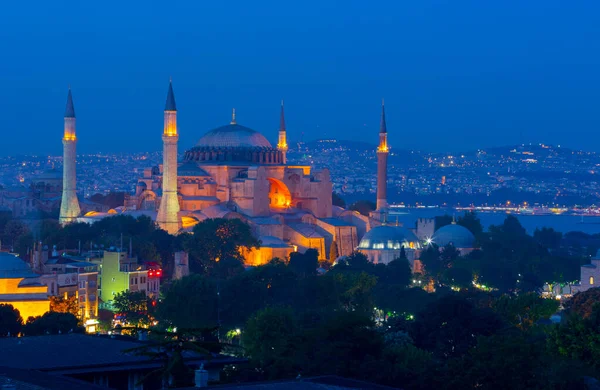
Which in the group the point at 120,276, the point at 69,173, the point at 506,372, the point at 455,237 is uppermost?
the point at 69,173

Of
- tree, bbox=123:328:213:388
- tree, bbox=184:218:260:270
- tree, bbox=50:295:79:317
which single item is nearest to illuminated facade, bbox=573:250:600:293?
tree, bbox=184:218:260:270

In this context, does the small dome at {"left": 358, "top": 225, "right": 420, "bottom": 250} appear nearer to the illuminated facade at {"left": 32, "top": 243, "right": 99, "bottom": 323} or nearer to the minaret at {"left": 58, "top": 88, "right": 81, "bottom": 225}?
the minaret at {"left": 58, "top": 88, "right": 81, "bottom": 225}

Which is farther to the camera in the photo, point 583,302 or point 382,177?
point 382,177

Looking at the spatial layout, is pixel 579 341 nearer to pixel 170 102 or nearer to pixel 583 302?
pixel 583 302

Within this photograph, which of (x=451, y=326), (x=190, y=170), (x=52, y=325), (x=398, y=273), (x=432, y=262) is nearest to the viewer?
(x=451, y=326)

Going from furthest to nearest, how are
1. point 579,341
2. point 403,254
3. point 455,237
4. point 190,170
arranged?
point 455,237, point 190,170, point 403,254, point 579,341

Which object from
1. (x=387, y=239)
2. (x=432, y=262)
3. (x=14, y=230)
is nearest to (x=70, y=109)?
(x=14, y=230)

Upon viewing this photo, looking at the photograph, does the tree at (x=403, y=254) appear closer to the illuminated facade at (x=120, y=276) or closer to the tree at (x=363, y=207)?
the illuminated facade at (x=120, y=276)
